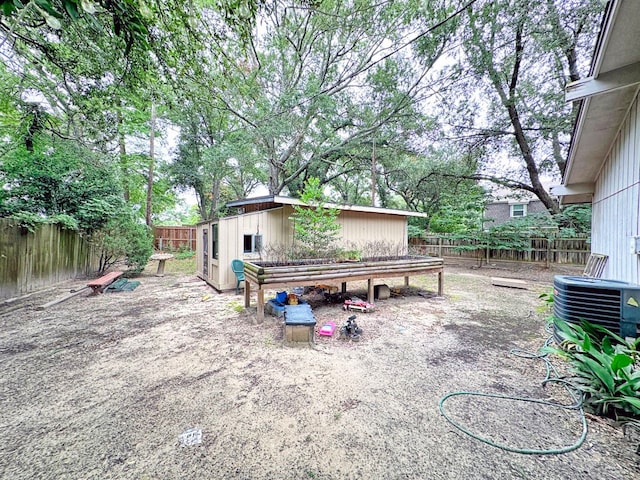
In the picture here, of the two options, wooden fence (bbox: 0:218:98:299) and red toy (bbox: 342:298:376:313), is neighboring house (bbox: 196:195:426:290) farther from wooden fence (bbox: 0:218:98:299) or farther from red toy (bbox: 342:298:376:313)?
wooden fence (bbox: 0:218:98:299)

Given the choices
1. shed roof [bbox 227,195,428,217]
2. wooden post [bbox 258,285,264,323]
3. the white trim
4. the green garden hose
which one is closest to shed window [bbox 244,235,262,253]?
shed roof [bbox 227,195,428,217]

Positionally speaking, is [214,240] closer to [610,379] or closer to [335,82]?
[610,379]

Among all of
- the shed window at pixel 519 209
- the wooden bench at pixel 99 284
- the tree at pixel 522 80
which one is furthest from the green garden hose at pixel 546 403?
the shed window at pixel 519 209

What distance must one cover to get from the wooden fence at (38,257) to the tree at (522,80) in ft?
44.1

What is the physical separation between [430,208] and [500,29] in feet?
28.4

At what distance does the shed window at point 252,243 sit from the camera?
6.82 meters

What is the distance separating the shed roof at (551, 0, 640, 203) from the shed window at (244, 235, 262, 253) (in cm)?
656

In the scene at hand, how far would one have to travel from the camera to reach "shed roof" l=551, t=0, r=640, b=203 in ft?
7.58

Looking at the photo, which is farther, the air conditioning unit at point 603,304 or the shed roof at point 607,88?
the air conditioning unit at point 603,304

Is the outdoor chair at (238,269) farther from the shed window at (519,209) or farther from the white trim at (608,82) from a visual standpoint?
the shed window at (519,209)

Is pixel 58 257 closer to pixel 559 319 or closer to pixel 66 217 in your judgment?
pixel 66 217

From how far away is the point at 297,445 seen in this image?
170cm

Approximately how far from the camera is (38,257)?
569 centimetres

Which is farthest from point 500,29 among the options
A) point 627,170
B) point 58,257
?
point 58,257
